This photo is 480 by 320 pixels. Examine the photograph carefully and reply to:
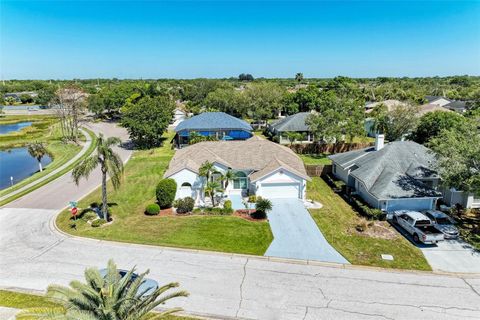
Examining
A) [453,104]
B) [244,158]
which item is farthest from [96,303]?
[453,104]

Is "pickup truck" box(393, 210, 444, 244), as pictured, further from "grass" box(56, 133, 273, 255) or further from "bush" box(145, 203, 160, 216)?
"bush" box(145, 203, 160, 216)

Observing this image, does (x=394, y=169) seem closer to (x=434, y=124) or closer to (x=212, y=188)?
(x=434, y=124)

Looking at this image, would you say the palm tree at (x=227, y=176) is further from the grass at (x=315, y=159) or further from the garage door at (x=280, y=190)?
the grass at (x=315, y=159)

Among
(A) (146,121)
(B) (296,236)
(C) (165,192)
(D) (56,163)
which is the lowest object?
(B) (296,236)

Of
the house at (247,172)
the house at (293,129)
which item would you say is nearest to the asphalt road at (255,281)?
the house at (247,172)

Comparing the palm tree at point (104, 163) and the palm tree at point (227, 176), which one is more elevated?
the palm tree at point (104, 163)

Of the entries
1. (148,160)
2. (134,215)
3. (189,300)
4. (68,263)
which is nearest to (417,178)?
(189,300)

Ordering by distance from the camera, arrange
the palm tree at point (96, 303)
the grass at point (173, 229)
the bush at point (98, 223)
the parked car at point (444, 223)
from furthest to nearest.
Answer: the bush at point (98, 223)
the parked car at point (444, 223)
the grass at point (173, 229)
the palm tree at point (96, 303)
